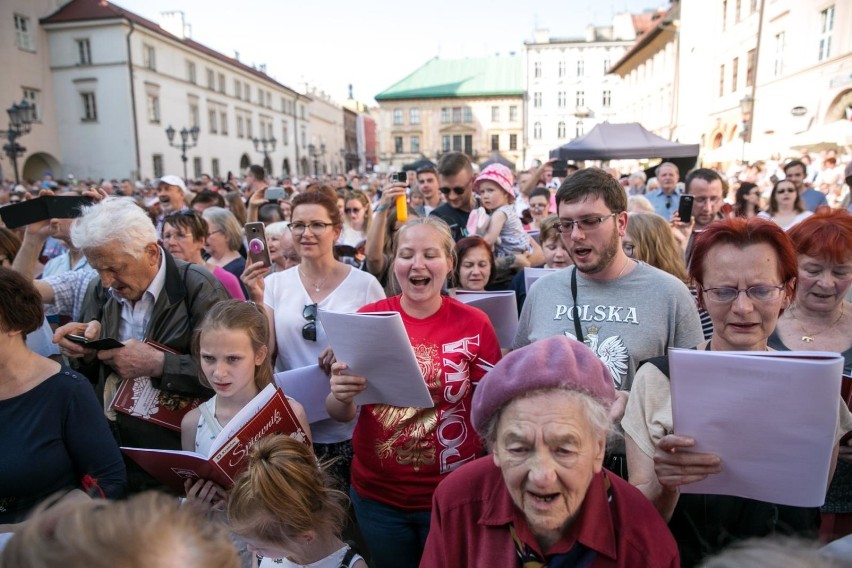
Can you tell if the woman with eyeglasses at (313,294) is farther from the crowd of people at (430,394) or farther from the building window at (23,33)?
the building window at (23,33)

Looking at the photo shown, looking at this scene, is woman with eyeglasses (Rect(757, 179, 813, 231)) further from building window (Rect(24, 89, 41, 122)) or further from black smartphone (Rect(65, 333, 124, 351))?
building window (Rect(24, 89, 41, 122))

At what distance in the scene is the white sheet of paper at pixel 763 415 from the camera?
138cm

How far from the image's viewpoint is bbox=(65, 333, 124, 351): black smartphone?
98.8 inches

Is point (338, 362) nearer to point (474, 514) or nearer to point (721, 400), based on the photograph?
point (474, 514)

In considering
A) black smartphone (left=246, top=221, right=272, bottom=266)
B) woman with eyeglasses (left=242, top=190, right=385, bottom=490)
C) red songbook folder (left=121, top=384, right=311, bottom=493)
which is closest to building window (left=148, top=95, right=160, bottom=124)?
black smartphone (left=246, top=221, right=272, bottom=266)

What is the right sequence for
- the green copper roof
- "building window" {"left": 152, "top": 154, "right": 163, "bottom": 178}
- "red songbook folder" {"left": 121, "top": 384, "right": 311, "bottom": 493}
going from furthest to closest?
the green copper roof → "building window" {"left": 152, "top": 154, "right": 163, "bottom": 178} → "red songbook folder" {"left": 121, "top": 384, "right": 311, "bottom": 493}

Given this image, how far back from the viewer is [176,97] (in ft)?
124

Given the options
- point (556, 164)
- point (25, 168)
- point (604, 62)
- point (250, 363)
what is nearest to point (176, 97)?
point (25, 168)

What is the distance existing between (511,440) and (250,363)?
155cm

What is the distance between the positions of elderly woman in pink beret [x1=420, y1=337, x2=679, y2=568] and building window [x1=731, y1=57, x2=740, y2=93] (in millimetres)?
29204

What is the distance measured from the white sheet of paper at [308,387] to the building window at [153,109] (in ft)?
125

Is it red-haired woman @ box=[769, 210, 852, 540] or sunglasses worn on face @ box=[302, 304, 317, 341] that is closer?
red-haired woman @ box=[769, 210, 852, 540]

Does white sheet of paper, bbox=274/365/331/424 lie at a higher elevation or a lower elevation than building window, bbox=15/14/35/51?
lower

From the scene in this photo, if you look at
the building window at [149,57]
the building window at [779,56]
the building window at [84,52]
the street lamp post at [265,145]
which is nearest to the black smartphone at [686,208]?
the building window at [779,56]
